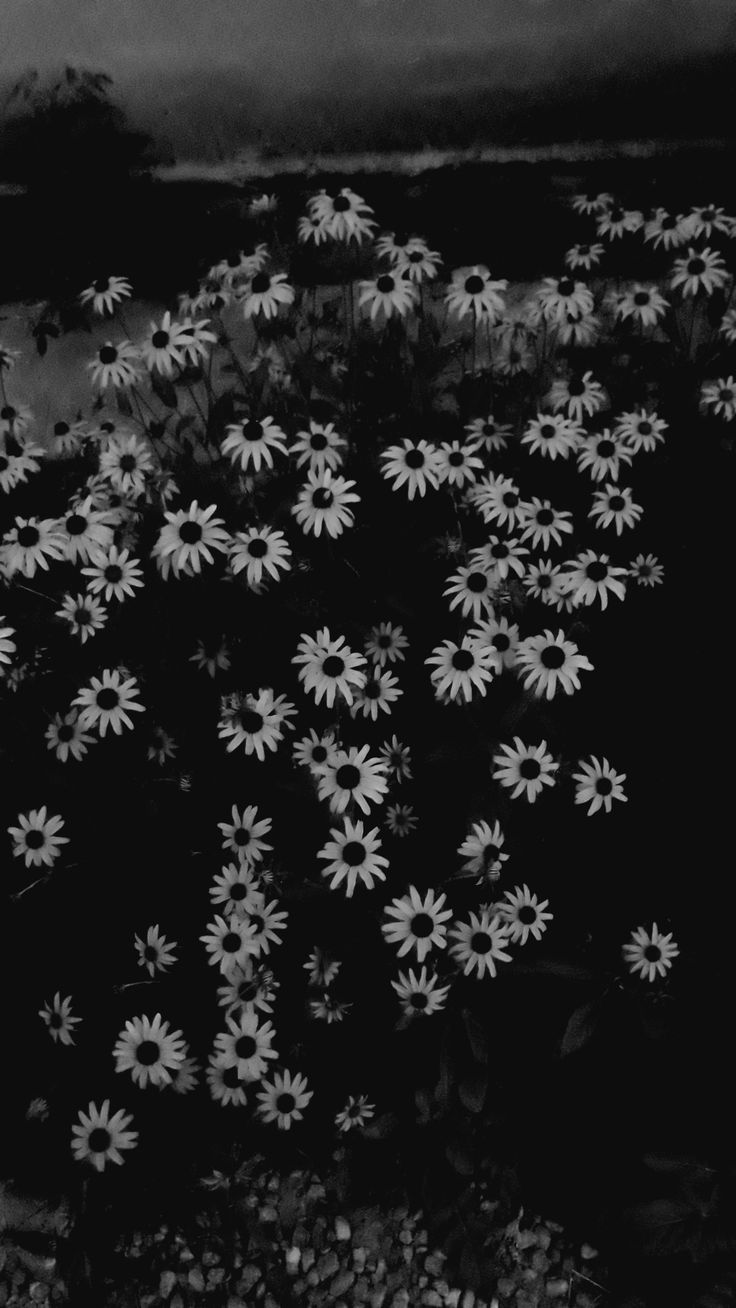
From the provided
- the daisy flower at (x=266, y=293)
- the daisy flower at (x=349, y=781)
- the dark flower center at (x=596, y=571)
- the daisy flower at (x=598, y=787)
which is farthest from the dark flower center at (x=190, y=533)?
the daisy flower at (x=598, y=787)

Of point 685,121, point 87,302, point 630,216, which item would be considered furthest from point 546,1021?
point 685,121

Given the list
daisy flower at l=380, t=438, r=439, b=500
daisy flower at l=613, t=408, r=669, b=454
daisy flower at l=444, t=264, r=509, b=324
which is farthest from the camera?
daisy flower at l=444, t=264, r=509, b=324

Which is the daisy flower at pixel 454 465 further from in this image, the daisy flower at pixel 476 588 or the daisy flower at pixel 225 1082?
the daisy flower at pixel 225 1082

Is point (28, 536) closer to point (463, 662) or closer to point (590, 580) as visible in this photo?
point (463, 662)

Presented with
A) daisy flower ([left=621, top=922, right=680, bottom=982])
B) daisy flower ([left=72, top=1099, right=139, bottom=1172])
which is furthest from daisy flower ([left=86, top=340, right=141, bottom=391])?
daisy flower ([left=621, top=922, right=680, bottom=982])

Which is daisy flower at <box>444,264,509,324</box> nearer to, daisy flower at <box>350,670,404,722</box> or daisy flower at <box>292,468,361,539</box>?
daisy flower at <box>292,468,361,539</box>

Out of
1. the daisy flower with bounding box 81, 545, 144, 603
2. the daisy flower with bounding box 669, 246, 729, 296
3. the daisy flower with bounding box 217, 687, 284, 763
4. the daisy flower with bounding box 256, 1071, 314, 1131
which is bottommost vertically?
the daisy flower with bounding box 256, 1071, 314, 1131
